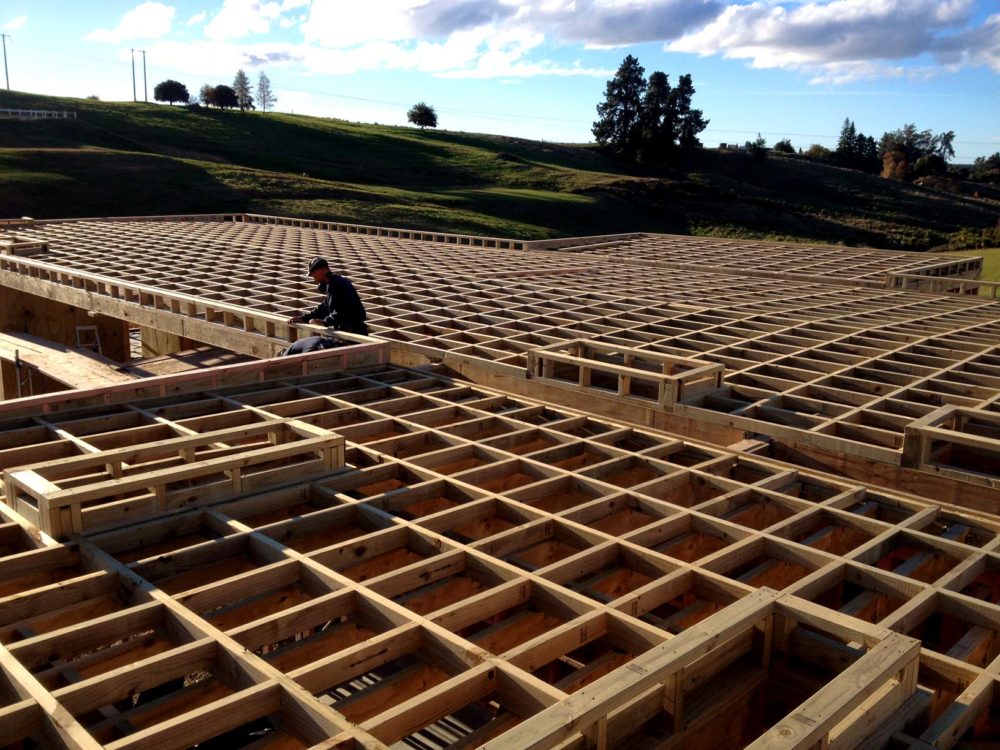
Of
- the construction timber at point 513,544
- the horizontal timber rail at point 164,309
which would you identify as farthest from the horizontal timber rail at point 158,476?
the horizontal timber rail at point 164,309

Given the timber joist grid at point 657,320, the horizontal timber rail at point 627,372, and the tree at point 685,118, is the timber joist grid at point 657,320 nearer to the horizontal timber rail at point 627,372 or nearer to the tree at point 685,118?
the horizontal timber rail at point 627,372

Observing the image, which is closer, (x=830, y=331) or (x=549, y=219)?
(x=830, y=331)

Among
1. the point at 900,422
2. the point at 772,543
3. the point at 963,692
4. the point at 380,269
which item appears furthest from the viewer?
the point at 380,269

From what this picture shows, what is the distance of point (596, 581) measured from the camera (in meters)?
5.02

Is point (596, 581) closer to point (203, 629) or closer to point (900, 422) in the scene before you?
point (203, 629)

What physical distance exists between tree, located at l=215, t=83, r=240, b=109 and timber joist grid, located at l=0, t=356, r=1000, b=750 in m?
78.0

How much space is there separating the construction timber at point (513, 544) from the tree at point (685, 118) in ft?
238

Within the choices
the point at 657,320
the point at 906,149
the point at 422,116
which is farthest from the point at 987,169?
the point at 657,320

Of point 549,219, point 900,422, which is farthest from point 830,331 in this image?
point 549,219

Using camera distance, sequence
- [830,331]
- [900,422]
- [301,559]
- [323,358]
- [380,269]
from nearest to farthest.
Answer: [301,559] < [900,422] < [323,358] < [830,331] < [380,269]

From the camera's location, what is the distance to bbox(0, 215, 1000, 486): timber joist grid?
26.3 feet

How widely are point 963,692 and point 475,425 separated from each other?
4727 mm

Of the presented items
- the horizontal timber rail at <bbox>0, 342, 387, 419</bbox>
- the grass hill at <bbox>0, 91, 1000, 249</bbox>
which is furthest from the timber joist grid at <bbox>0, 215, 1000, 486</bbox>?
the grass hill at <bbox>0, 91, 1000, 249</bbox>

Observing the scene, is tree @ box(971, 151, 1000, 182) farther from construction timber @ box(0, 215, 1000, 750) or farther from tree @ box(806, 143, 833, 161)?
construction timber @ box(0, 215, 1000, 750)
